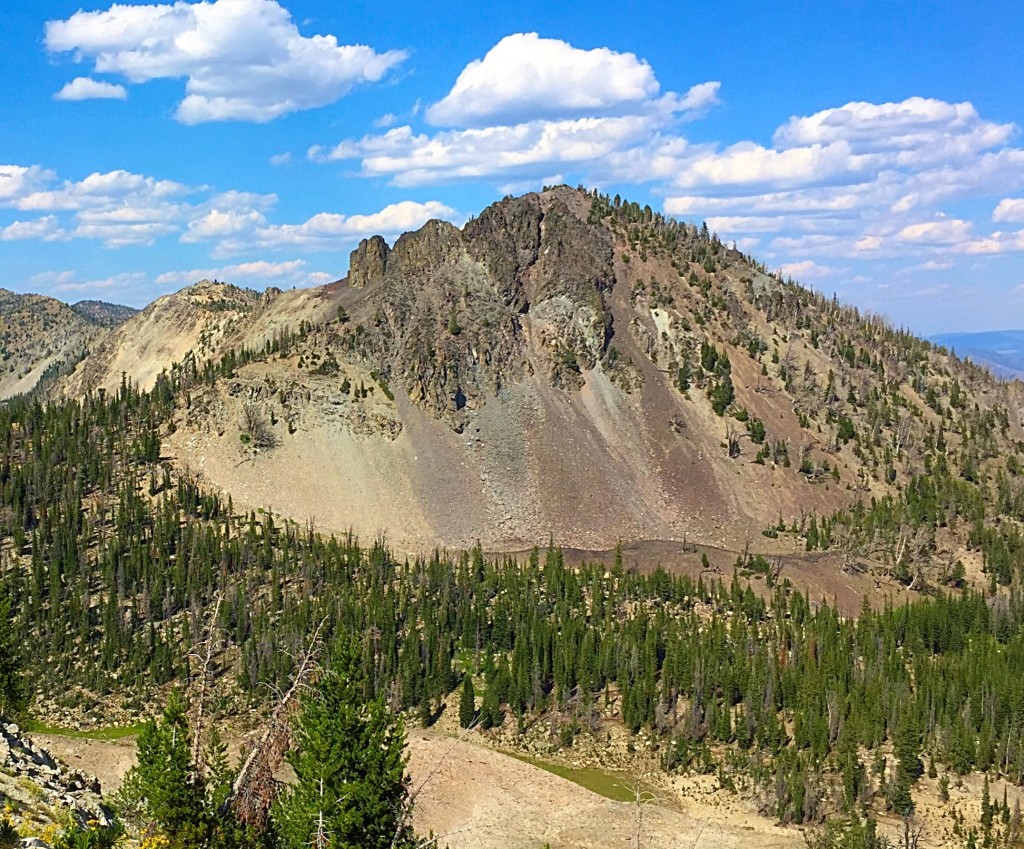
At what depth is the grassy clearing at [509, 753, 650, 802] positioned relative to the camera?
2901 inches

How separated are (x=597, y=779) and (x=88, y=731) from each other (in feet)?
143

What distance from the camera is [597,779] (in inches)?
3014

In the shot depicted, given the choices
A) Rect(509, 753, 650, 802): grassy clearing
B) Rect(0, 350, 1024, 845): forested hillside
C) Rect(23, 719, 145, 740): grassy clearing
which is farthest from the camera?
Rect(23, 719, 145, 740): grassy clearing

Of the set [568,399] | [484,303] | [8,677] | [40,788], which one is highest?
[484,303]

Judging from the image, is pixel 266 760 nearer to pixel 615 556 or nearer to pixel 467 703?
pixel 467 703

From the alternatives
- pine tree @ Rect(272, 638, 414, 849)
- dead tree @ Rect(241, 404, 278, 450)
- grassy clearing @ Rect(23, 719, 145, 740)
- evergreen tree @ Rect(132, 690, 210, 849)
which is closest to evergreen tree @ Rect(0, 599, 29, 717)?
grassy clearing @ Rect(23, 719, 145, 740)

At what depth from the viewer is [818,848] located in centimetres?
5941

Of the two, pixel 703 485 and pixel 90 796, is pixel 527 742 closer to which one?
pixel 90 796

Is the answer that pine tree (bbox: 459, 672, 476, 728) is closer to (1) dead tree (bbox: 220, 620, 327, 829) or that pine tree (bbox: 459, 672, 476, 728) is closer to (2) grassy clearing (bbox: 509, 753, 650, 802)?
(2) grassy clearing (bbox: 509, 753, 650, 802)

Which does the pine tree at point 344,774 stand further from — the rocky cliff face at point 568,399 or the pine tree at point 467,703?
the rocky cliff face at point 568,399

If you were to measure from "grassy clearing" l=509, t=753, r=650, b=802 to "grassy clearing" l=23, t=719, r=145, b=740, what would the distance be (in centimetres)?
3350

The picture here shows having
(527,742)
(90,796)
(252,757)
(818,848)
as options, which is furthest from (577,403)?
(252,757)

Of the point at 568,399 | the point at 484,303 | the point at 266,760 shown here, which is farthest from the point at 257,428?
the point at 266,760

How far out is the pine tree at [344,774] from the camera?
3653 cm
